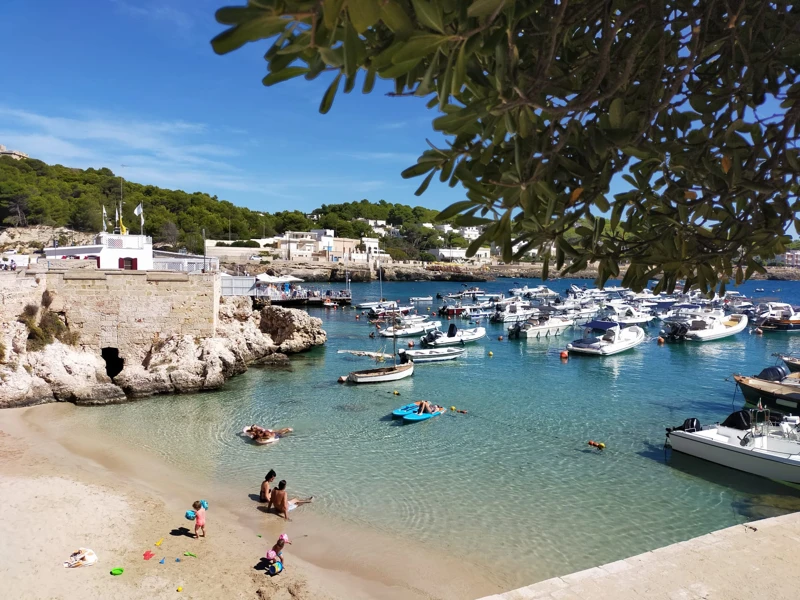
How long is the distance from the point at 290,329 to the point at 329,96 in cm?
2525

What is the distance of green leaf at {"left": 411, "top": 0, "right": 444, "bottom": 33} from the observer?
144 cm

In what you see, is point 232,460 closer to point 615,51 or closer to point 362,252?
point 615,51

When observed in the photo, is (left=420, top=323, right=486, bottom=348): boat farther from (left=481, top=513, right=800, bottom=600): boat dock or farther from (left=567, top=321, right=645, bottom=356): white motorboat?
(left=481, top=513, right=800, bottom=600): boat dock

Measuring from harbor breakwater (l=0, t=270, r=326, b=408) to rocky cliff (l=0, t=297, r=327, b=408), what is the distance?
0.03 m

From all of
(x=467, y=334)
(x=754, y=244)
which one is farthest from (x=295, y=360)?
(x=754, y=244)

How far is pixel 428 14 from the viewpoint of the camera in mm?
1455

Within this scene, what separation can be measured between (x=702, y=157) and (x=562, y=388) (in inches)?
721

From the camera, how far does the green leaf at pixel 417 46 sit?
4.95 feet

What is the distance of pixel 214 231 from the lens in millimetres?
80500

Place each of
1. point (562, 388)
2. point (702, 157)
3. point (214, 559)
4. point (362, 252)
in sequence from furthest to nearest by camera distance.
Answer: point (362, 252), point (562, 388), point (214, 559), point (702, 157)

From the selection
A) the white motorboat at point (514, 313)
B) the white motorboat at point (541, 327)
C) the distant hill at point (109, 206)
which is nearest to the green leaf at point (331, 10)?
the white motorboat at point (541, 327)

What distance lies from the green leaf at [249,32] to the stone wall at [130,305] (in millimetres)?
18215

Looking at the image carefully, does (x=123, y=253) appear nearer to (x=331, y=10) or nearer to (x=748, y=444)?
(x=748, y=444)

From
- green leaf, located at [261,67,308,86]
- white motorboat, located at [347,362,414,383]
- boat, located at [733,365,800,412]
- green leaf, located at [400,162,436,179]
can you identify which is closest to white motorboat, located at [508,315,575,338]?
white motorboat, located at [347,362,414,383]
